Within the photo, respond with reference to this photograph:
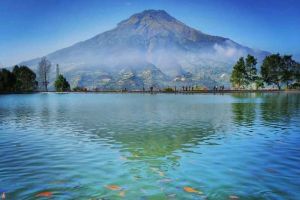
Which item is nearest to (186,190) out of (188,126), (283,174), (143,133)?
(283,174)

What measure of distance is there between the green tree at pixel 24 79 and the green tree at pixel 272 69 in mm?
100271

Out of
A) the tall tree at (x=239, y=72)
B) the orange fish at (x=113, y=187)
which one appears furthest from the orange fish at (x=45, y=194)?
the tall tree at (x=239, y=72)

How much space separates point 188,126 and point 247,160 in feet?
40.3

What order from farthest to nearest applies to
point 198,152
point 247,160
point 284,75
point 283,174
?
point 284,75 < point 198,152 < point 247,160 < point 283,174

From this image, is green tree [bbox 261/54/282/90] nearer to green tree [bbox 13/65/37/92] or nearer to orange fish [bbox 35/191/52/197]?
green tree [bbox 13/65/37/92]

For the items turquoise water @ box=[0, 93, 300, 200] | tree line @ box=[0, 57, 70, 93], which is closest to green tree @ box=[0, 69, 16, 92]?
tree line @ box=[0, 57, 70, 93]

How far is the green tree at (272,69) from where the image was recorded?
5413 inches

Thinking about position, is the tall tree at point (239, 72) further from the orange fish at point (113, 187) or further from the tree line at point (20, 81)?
the orange fish at point (113, 187)

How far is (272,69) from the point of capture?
454 ft

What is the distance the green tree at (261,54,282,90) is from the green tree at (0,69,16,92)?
98161mm

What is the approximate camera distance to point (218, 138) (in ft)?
74.2

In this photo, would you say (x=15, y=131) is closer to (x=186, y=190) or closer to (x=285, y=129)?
(x=186, y=190)

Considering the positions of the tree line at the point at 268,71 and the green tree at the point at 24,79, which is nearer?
the tree line at the point at 268,71

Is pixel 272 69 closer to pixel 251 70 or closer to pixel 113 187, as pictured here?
pixel 251 70
